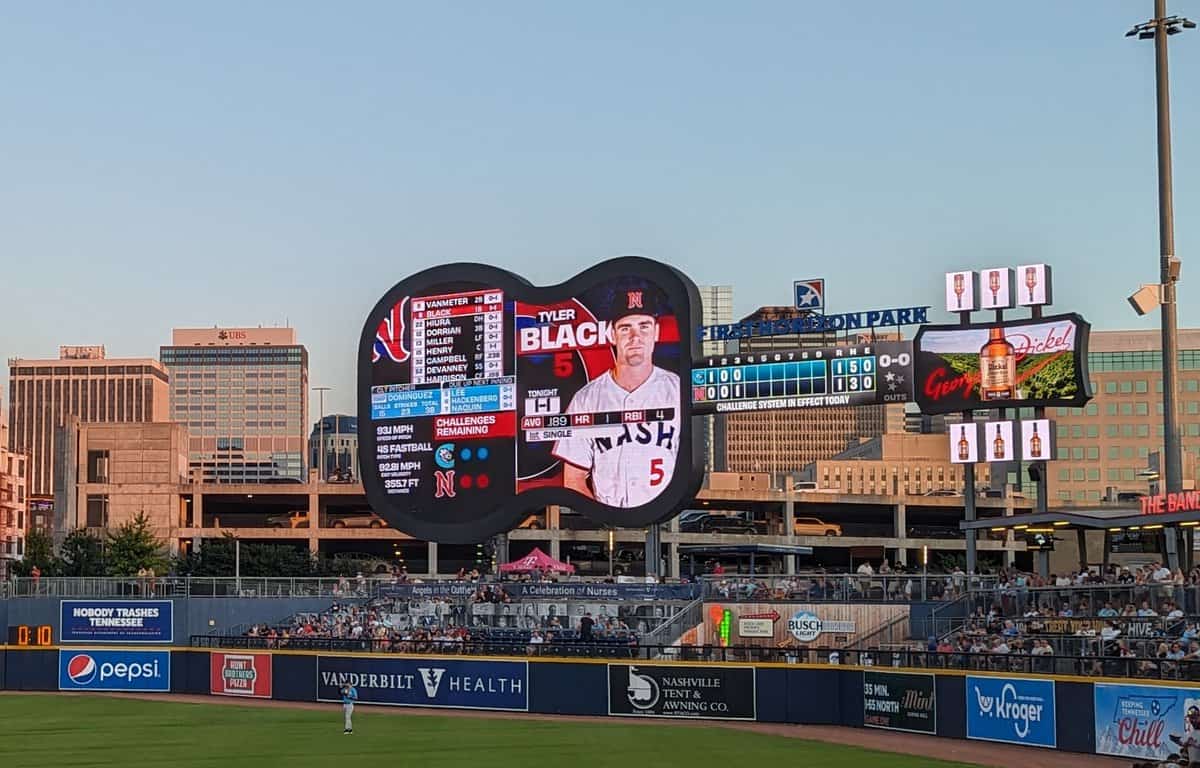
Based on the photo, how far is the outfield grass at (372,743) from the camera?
102 feet

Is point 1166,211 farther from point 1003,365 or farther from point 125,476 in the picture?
point 125,476

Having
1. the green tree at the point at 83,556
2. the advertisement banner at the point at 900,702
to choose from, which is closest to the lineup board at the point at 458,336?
the advertisement banner at the point at 900,702

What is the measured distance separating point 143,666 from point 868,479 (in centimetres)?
13711

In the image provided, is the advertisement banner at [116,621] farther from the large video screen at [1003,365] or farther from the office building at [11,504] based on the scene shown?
the office building at [11,504]

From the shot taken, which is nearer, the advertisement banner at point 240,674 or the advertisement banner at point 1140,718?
the advertisement banner at point 1140,718

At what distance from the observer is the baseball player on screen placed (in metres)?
47.5

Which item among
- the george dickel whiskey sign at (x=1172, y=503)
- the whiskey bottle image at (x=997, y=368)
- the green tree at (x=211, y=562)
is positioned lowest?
the green tree at (x=211, y=562)

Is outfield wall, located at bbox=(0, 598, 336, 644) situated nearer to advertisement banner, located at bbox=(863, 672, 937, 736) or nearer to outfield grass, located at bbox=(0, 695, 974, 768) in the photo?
outfield grass, located at bbox=(0, 695, 974, 768)

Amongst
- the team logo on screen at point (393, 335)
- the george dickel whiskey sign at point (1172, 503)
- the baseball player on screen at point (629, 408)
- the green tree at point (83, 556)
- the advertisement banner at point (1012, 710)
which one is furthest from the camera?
the green tree at point (83, 556)

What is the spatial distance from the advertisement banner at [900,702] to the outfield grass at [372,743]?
271 centimetres

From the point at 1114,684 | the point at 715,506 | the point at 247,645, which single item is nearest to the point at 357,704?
the point at 247,645

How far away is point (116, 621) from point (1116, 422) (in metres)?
121

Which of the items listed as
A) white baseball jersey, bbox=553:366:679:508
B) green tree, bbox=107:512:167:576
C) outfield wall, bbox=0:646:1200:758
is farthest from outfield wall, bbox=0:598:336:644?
green tree, bbox=107:512:167:576

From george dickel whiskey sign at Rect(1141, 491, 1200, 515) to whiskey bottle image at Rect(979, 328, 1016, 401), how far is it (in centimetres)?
566
